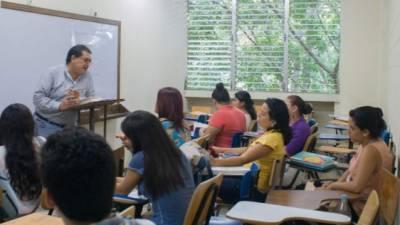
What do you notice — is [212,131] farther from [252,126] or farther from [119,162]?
[119,162]

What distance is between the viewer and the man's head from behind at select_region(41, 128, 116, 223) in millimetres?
1135

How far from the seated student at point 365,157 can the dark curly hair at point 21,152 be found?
175 centimetres

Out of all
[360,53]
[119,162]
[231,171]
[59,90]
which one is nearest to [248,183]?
[231,171]

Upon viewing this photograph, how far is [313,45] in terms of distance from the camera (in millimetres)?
7730

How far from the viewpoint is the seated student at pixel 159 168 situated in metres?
2.22

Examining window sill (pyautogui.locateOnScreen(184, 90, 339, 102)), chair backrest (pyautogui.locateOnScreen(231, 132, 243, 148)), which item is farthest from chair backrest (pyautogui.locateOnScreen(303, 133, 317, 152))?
window sill (pyautogui.locateOnScreen(184, 90, 339, 102))

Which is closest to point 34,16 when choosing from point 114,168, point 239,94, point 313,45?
point 239,94

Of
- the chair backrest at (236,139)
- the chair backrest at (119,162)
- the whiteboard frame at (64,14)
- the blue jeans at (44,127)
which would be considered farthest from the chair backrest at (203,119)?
the blue jeans at (44,127)

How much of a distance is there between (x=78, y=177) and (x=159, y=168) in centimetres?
109

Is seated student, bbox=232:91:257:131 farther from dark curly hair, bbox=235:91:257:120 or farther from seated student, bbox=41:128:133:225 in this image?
seated student, bbox=41:128:133:225

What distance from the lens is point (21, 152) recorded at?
2.60 m

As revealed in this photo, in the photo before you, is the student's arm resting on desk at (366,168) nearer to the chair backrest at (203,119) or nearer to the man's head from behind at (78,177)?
the man's head from behind at (78,177)

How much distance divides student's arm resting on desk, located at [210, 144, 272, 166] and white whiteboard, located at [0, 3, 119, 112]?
2.18m

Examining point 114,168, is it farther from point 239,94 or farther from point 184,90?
point 184,90
